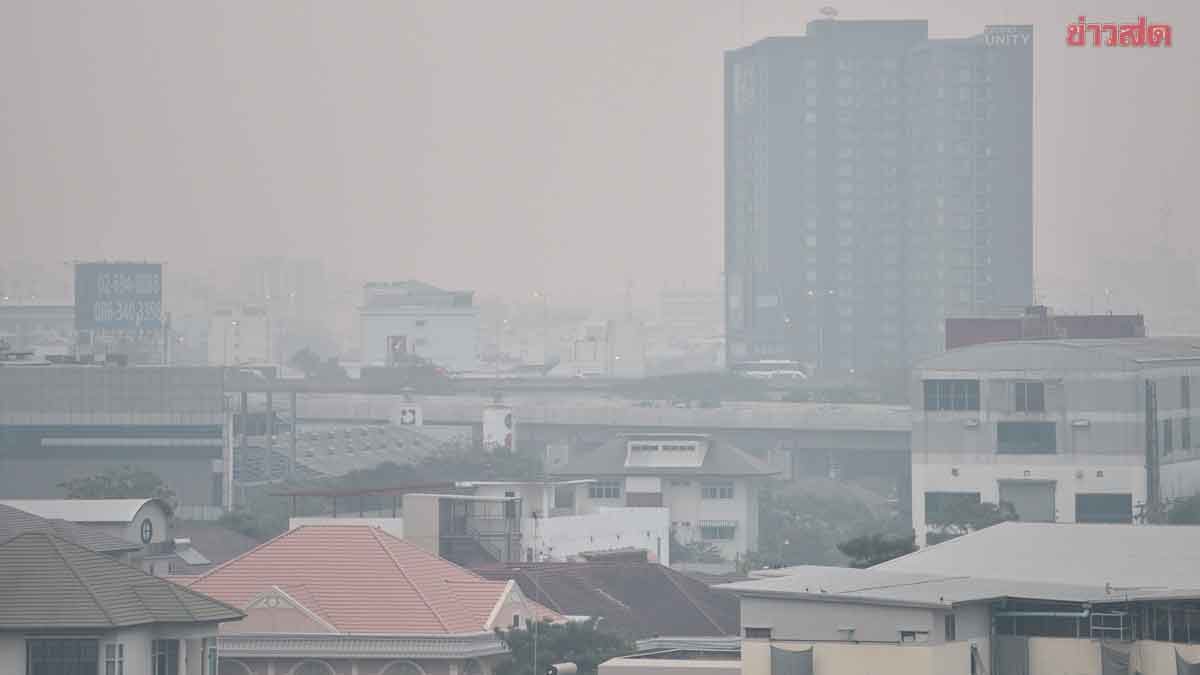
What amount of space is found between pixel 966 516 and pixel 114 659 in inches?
2117

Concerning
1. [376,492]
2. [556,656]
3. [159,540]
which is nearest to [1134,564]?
[556,656]

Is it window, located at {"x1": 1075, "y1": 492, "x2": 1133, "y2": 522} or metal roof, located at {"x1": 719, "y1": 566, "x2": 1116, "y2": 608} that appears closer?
metal roof, located at {"x1": 719, "y1": 566, "x2": 1116, "y2": 608}

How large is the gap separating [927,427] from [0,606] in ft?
209

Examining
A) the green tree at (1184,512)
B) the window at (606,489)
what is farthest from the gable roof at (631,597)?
the window at (606,489)

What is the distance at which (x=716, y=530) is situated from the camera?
384 ft

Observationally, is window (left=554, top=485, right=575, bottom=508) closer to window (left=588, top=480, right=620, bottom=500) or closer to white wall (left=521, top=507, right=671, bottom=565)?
white wall (left=521, top=507, right=671, bottom=565)

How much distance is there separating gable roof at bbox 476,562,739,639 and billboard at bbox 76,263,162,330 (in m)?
113

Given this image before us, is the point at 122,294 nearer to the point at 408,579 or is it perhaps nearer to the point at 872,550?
the point at 408,579

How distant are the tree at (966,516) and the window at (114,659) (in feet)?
155

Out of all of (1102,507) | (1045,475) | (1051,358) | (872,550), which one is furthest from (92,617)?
(1051,358)

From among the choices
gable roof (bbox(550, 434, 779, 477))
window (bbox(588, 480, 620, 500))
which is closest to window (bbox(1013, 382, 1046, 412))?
gable roof (bbox(550, 434, 779, 477))

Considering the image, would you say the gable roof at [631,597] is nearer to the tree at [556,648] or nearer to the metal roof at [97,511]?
the metal roof at [97,511]

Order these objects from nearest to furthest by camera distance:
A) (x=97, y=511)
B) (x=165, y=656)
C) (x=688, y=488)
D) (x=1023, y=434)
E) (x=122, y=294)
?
(x=165, y=656) < (x=97, y=511) < (x=1023, y=434) < (x=688, y=488) < (x=122, y=294)

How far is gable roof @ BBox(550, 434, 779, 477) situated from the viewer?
118 meters
